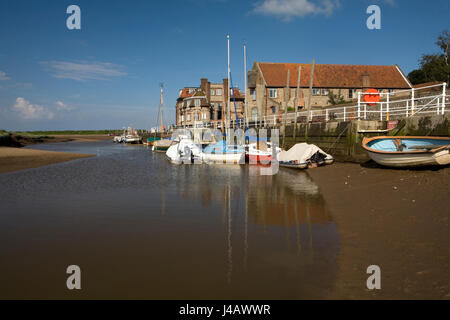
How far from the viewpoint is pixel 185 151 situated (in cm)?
3034

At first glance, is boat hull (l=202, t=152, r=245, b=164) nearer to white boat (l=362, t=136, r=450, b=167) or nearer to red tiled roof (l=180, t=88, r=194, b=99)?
white boat (l=362, t=136, r=450, b=167)

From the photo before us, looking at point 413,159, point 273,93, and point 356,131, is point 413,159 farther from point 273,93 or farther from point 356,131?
point 273,93

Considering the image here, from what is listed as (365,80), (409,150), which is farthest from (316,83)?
(409,150)

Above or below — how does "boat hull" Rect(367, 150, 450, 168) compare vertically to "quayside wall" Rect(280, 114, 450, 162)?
below

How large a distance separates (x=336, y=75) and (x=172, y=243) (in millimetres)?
53897

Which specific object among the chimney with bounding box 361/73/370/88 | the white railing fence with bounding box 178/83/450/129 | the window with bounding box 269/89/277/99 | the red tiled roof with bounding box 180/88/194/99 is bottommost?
the white railing fence with bounding box 178/83/450/129

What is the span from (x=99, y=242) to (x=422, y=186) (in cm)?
1060

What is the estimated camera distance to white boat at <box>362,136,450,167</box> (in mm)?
13172

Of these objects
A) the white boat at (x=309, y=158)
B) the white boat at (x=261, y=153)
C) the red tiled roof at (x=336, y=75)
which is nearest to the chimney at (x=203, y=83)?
the red tiled roof at (x=336, y=75)

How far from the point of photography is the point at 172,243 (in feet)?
24.3

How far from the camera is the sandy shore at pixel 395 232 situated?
516 cm

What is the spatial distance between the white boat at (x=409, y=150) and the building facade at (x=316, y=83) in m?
34.8

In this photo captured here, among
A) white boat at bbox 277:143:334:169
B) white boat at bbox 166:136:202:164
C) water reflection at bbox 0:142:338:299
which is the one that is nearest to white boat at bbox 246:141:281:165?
white boat at bbox 277:143:334:169

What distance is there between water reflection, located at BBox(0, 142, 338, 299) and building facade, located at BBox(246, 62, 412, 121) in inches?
1596
